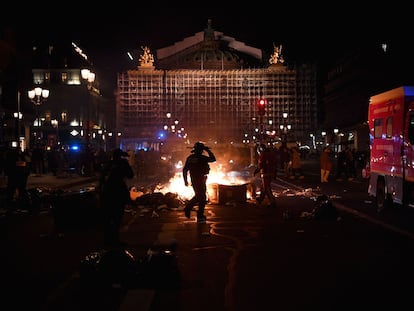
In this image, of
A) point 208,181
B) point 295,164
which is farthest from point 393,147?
point 295,164

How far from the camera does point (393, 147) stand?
16.1 meters

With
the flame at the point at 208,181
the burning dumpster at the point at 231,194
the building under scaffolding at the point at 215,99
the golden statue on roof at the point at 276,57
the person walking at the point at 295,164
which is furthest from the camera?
the golden statue on roof at the point at 276,57

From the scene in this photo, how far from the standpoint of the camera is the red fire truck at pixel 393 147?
1502 centimetres

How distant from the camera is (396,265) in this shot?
893 cm

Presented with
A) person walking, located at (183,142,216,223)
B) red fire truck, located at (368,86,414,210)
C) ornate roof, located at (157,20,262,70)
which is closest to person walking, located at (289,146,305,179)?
red fire truck, located at (368,86,414,210)

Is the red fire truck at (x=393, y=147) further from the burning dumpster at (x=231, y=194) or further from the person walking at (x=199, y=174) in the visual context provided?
the person walking at (x=199, y=174)

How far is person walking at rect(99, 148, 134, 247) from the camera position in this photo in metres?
10.7

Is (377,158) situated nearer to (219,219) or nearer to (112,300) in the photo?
(219,219)

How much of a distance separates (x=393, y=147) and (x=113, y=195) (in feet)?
27.3

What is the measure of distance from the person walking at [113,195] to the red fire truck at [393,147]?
23.8 feet

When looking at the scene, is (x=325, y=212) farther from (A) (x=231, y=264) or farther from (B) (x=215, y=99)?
(B) (x=215, y=99)

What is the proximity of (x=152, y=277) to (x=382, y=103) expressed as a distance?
38.4ft


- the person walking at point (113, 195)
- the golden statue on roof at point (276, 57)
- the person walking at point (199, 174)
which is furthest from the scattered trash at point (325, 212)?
the golden statue on roof at point (276, 57)

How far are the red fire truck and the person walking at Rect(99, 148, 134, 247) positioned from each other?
7240 millimetres
